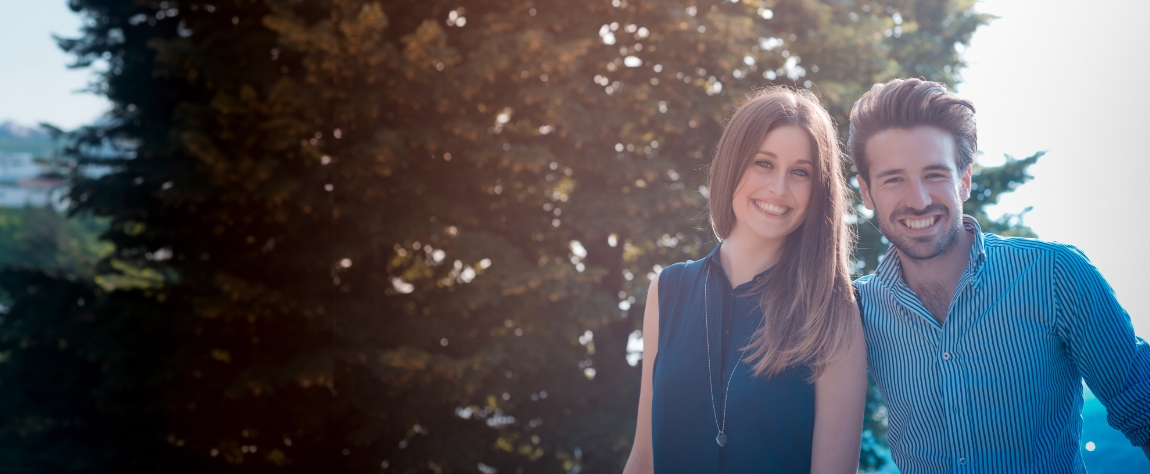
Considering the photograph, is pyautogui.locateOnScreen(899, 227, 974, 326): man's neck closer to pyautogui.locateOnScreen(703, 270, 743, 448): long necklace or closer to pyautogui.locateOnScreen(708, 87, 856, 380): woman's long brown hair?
pyautogui.locateOnScreen(708, 87, 856, 380): woman's long brown hair

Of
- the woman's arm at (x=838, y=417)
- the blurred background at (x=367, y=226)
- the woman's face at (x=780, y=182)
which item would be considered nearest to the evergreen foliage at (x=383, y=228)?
the blurred background at (x=367, y=226)

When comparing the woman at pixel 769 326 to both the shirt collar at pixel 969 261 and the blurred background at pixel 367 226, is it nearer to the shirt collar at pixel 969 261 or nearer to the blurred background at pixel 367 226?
the shirt collar at pixel 969 261

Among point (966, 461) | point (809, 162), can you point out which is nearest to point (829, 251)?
point (809, 162)

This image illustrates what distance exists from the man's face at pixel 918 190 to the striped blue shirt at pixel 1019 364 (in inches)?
5.0

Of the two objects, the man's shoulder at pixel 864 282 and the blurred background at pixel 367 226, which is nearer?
the man's shoulder at pixel 864 282

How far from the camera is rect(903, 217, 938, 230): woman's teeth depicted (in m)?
2.29

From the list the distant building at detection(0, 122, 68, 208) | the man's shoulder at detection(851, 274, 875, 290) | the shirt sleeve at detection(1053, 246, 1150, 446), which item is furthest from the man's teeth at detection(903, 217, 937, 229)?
the distant building at detection(0, 122, 68, 208)

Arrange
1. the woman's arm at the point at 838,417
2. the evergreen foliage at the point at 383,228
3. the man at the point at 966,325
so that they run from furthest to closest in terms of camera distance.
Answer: the evergreen foliage at the point at 383,228 → the man at the point at 966,325 → the woman's arm at the point at 838,417

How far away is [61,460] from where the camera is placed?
870cm

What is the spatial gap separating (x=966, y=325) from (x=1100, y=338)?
1.07 feet

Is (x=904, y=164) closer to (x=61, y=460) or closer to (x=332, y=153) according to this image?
(x=332, y=153)

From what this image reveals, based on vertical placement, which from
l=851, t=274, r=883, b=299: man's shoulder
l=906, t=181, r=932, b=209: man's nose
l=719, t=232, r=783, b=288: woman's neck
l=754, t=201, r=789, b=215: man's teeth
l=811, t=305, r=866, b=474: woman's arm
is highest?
l=906, t=181, r=932, b=209: man's nose

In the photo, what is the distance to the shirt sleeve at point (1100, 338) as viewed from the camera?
212 cm

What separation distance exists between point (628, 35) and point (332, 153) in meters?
3.53
